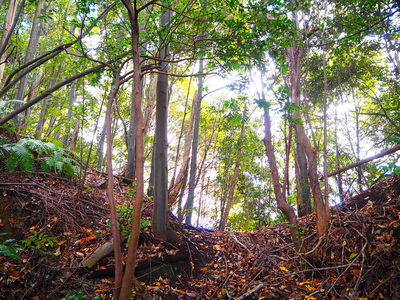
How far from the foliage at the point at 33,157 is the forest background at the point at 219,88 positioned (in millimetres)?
22

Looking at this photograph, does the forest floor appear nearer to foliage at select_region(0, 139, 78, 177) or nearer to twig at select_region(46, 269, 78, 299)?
twig at select_region(46, 269, 78, 299)

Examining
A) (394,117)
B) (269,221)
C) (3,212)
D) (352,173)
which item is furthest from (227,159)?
(3,212)

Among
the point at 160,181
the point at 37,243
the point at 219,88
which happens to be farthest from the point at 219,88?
the point at 37,243

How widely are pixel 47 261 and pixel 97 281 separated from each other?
653mm

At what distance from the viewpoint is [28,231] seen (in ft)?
12.3

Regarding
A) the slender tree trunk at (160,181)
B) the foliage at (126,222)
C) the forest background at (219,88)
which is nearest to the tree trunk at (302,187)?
the forest background at (219,88)

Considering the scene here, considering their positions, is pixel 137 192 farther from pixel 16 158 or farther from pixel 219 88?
pixel 219 88

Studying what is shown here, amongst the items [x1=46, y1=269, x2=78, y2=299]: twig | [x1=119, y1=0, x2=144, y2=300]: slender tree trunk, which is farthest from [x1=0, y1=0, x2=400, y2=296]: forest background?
[x1=46, y1=269, x2=78, y2=299]: twig

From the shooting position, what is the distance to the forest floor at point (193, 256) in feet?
10.4

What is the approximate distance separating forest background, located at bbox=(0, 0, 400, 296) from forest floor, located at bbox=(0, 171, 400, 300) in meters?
0.40

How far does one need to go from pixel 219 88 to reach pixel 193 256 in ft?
10.8

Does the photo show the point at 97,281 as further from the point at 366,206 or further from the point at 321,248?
the point at 366,206

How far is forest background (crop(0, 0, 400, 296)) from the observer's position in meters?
3.57

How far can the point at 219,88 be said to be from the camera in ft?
18.7
